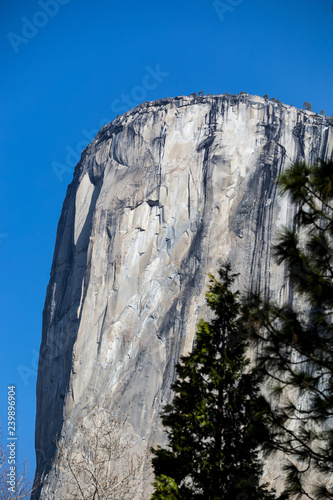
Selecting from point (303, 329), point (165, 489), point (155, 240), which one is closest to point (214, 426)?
point (165, 489)

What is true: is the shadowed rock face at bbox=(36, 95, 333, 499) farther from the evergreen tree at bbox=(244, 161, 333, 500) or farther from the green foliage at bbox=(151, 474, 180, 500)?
the evergreen tree at bbox=(244, 161, 333, 500)

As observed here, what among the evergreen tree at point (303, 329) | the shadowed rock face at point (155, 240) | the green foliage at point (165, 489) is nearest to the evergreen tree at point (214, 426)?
the green foliage at point (165, 489)

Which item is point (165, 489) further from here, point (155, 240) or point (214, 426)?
point (155, 240)

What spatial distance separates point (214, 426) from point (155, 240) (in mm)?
42639

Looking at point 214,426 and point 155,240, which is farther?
point 155,240

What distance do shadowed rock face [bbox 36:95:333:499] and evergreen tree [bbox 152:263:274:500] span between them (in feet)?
111

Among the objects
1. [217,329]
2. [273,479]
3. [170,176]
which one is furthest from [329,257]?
[170,176]

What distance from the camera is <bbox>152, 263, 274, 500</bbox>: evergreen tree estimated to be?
13.7m

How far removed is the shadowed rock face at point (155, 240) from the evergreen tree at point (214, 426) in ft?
111

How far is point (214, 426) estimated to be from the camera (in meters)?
14.5

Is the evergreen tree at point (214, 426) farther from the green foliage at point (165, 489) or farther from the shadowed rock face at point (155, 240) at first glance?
the shadowed rock face at point (155, 240)

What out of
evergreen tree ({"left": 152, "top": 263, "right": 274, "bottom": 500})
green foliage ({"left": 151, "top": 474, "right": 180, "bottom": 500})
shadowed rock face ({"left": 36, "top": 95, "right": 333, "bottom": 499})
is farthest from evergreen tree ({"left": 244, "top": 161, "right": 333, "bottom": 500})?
shadowed rock face ({"left": 36, "top": 95, "right": 333, "bottom": 499})

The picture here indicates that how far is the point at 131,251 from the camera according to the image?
2237 inches

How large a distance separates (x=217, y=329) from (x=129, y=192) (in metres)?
44.0
